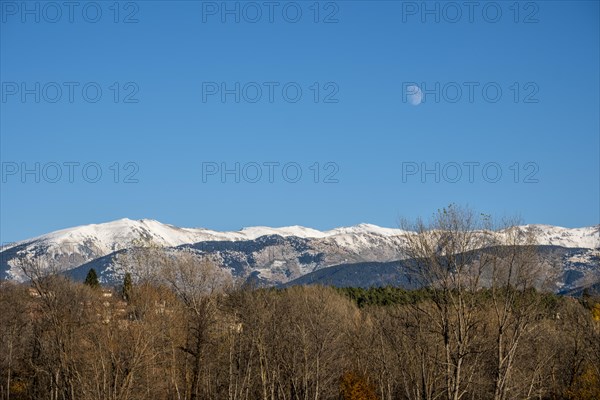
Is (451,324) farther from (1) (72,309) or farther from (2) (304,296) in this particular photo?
(2) (304,296)

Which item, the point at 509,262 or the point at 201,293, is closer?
the point at 509,262

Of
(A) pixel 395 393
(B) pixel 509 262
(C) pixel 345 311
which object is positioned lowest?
(A) pixel 395 393

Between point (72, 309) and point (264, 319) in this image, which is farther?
point (264, 319)

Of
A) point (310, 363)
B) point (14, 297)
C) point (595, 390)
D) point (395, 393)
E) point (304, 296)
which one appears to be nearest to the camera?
point (595, 390)

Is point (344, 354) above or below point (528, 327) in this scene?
below

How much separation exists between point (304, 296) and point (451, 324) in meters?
48.9

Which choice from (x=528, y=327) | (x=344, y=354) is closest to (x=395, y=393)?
(x=344, y=354)

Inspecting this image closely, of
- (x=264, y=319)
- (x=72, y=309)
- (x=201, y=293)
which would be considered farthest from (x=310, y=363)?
(x=72, y=309)

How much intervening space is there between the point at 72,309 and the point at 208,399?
44.1 feet

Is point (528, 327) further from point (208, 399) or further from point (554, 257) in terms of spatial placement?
point (208, 399)

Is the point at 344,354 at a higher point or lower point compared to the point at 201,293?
lower

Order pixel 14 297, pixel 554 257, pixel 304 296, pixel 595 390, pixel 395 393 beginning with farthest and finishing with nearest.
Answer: pixel 304 296, pixel 14 297, pixel 395 393, pixel 595 390, pixel 554 257

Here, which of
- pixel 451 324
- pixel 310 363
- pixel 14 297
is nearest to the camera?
pixel 451 324

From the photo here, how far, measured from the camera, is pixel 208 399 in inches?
2697
